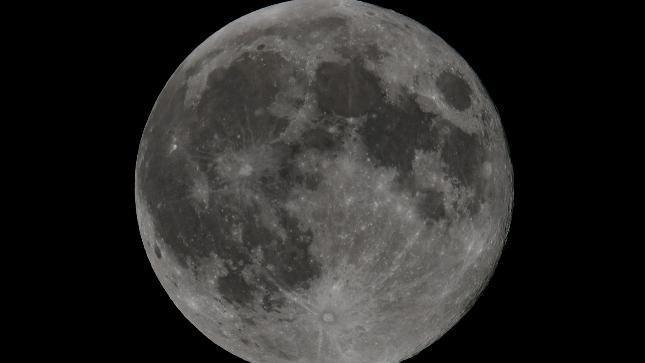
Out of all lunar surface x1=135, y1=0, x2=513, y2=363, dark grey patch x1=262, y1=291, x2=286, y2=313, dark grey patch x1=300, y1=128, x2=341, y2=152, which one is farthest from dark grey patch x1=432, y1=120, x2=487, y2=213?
dark grey patch x1=262, y1=291, x2=286, y2=313

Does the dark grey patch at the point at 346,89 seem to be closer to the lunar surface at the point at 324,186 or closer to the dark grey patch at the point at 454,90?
the lunar surface at the point at 324,186

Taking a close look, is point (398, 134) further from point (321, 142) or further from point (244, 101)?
point (244, 101)

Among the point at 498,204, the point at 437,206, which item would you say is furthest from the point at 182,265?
the point at 498,204

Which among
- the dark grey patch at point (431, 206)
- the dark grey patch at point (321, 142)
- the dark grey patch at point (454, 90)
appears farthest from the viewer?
the dark grey patch at point (454, 90)

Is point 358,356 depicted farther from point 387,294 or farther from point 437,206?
point 437,206

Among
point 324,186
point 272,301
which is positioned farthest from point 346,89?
point 272,301

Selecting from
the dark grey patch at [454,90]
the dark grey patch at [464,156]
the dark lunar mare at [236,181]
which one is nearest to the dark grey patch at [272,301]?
the dark lunar mare at [236,181]

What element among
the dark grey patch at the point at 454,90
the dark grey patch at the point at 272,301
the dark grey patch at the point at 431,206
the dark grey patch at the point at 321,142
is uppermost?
the dark grey patch at the point at 454,90
